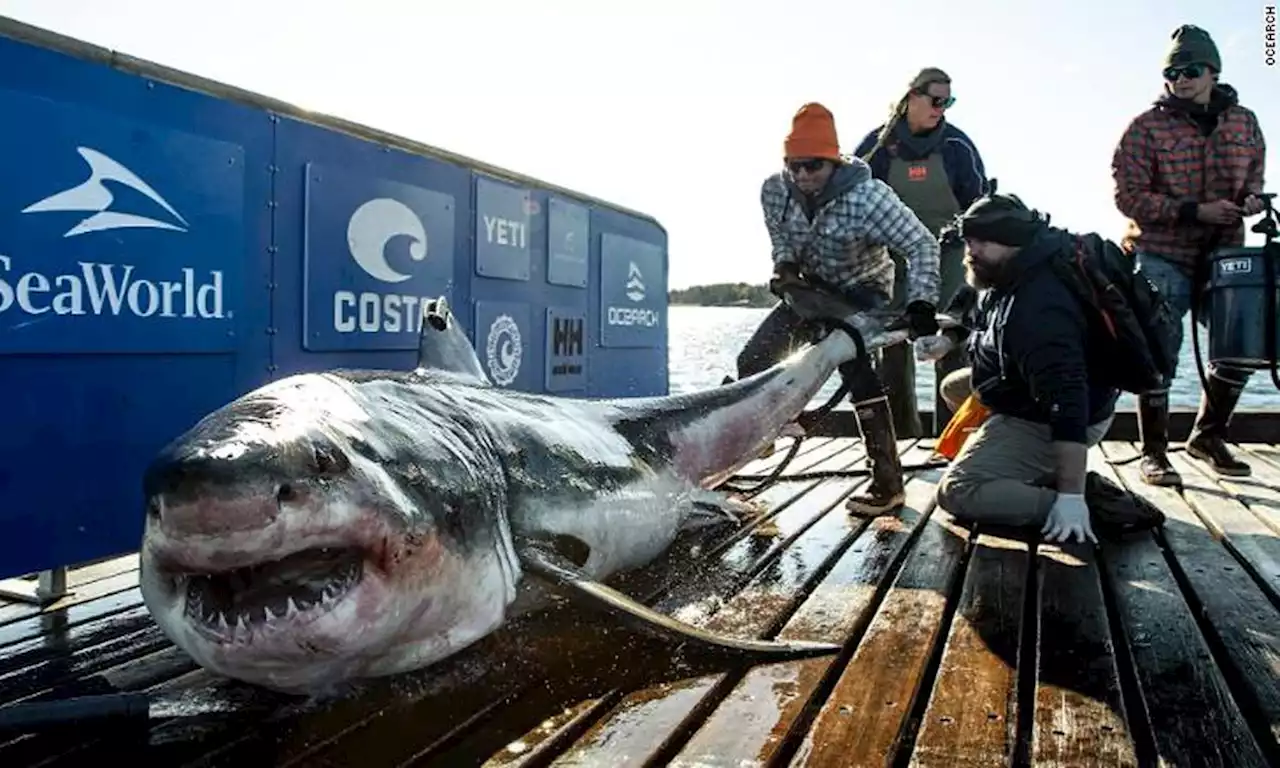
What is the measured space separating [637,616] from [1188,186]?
5254mm

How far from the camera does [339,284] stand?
521cm

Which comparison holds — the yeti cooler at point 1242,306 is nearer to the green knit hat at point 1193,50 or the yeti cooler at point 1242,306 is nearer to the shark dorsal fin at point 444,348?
the green knit hat at point 1193,50

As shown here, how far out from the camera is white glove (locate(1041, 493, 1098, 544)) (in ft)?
14.3

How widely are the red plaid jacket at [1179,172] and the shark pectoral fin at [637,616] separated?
15.1ft

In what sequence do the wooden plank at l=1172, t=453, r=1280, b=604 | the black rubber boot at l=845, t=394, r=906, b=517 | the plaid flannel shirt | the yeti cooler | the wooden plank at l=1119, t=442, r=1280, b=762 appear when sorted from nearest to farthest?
the wooden plank at l=1119, t=442, r=1280, b=762 → the wooden plank at l=1172, t=453, r=1280, b=604 → the black rubber boot at l=845, t=394, r=906, b=517 → the plaid flannel shirt → the yeti cooler

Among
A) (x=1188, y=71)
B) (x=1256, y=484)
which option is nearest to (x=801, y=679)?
(x=1256, y=484)

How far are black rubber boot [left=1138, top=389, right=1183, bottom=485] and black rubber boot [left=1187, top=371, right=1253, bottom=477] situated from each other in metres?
0.46

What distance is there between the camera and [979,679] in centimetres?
274

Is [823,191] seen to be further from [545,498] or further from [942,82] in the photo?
[545,498]

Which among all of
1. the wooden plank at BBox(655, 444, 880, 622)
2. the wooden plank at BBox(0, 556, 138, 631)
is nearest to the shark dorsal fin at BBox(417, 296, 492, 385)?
the wooden plank at BBox(655, 444, 880, 622)

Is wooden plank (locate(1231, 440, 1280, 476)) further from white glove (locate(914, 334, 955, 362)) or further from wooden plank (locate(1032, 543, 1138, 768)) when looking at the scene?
wooden plank (locate(1032, 543, 1138, 768))

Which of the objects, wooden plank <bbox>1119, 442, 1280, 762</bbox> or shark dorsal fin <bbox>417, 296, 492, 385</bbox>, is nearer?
wooden plank <bbox>1119, 442, 1280, 762</bbox>

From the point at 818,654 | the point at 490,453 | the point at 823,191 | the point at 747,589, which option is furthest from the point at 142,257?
the point at 823,191

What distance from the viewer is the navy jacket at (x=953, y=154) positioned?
26.0 ft
